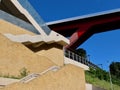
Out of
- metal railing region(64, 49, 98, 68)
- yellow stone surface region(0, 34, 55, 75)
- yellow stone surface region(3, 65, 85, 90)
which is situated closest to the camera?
yellow stone surface region(3, 65, 85, 90)

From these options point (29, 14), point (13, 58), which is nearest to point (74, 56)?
point (29, 14)

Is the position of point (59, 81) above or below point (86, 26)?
below

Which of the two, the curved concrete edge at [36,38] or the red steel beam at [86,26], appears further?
the red steel beam at [86,26]

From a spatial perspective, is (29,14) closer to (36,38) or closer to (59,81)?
(36,38)

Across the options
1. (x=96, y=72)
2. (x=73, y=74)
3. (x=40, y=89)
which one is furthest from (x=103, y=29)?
(x=40, y=89)

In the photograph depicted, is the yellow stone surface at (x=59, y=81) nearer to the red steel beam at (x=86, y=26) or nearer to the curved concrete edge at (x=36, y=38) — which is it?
the curved concrete edge at (x=36, y=38)

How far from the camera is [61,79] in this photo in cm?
1767

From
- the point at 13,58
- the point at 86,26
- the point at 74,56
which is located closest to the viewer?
the point at 13,58

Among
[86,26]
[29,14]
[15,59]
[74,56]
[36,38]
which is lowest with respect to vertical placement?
[15,59]

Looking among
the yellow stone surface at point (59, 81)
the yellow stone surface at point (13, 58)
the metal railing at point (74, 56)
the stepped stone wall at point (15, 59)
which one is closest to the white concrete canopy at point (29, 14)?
the metal railing at point (74, 56)

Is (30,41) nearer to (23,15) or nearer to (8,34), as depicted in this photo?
(8,34)

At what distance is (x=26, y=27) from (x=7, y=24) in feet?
9.52

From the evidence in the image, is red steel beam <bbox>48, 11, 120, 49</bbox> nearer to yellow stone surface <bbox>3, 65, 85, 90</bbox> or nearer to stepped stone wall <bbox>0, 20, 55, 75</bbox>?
yellow stone surface <bbox>3, 65, 85, 90</bbox>

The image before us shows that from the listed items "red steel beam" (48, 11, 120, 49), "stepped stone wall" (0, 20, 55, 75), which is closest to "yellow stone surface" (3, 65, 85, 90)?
"stepped stone wall" (0, 20, 55, 75)
